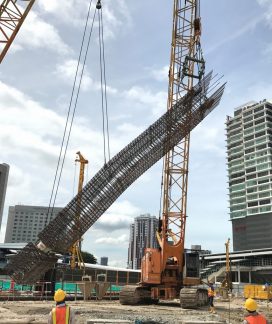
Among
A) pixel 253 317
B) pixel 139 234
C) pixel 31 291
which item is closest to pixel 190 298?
pixel 31 291

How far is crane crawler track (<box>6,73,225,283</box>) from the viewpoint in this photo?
83.9ft

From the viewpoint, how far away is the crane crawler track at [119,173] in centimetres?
2558

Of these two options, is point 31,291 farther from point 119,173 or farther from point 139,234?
point 139,234

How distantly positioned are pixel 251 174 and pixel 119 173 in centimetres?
12154

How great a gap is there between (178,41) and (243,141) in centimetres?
11983

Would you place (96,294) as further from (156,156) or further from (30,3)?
(30,3)

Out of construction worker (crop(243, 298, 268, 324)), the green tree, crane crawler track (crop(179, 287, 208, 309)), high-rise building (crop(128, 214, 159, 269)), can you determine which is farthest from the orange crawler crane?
high-rise building (crop(128, 214, 159, 269))

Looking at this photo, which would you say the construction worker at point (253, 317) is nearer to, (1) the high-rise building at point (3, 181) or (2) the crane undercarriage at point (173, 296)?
(2) the crane undercarriage at point (173, 296)

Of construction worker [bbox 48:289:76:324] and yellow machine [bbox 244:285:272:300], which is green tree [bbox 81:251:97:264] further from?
construction worker [bbox 48:289:76:324]

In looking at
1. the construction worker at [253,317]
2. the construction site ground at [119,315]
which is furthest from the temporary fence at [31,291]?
the construction worker at [253,317]

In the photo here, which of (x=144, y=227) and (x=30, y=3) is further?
(x=144, y=227)

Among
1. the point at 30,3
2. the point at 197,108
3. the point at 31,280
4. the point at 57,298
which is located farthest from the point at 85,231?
the point at 57,298

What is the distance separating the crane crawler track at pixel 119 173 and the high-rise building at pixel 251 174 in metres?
107

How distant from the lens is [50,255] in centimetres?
2700
